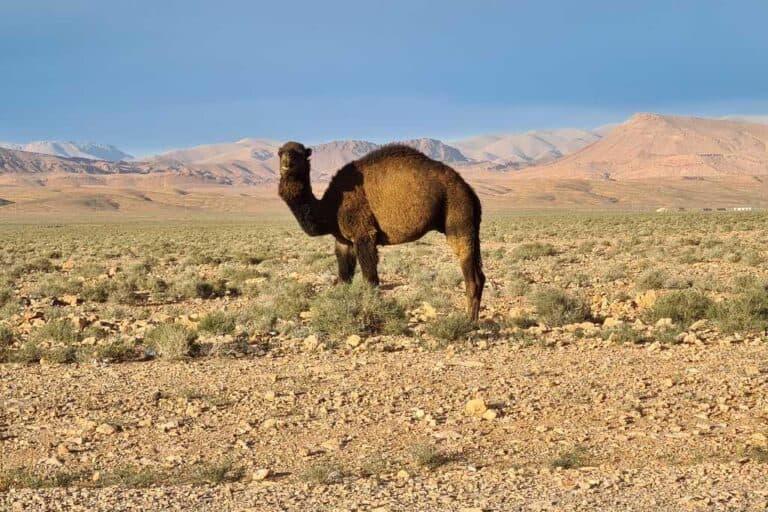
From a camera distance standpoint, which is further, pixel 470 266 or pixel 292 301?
pixel 292 301

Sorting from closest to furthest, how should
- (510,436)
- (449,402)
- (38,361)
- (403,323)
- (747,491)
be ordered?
(747,491) < (510,436) < (449,402) < (38,361) < (403,323)

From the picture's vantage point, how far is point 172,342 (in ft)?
34.8

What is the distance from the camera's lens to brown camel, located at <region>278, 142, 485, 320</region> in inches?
510

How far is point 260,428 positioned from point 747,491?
4094 mm

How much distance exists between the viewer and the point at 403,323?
12086mm

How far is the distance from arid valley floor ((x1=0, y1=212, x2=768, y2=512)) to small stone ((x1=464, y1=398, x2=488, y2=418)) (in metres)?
0.02

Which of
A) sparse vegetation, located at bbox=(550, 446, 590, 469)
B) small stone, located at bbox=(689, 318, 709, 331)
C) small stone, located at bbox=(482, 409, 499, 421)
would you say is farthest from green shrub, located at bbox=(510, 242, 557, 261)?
sparse vegetation, located at bbox=(550, 446, 590, 469)

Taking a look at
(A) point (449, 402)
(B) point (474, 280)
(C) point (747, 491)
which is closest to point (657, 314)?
(B) point (474, 280)

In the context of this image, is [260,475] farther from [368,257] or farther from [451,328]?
[368,257]

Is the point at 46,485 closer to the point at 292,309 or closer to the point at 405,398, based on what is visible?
the point at 405,398

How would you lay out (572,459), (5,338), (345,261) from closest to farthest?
(572,459) < (5,338) < (345,261)

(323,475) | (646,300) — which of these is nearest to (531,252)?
(646,300)

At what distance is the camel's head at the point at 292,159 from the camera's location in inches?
501

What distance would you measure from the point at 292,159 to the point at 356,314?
266 cm
